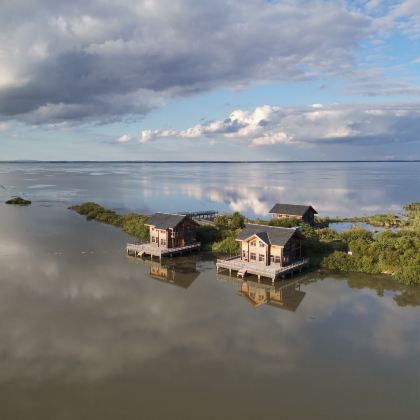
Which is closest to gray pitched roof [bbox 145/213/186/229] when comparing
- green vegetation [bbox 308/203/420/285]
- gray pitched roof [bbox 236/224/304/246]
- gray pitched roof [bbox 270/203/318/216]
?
gray pitched roof [bbox 236/224/304/246]

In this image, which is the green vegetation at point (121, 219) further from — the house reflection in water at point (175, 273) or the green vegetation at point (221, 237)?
the house reflection in water at point (175, 273)

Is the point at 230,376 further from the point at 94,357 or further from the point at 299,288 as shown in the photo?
the point at 299,288

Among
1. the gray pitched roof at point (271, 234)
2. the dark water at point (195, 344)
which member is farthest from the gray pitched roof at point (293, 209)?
the dark water at point (195, 344)

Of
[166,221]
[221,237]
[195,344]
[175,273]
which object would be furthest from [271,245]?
[195,344]

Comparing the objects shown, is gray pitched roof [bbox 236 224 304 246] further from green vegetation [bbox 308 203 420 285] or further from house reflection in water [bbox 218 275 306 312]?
green vegetation [bbox 308 203 420 285]

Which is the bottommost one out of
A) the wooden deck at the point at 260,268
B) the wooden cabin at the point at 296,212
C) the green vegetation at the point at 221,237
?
the wooden deck at the point at 260,268
